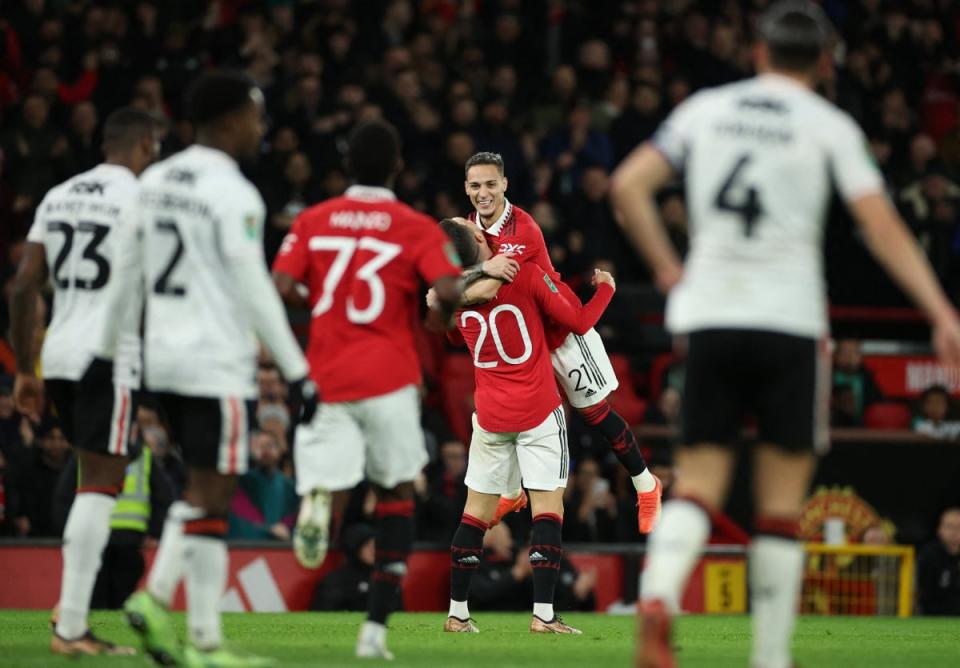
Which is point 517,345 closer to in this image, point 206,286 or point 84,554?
point 84,554

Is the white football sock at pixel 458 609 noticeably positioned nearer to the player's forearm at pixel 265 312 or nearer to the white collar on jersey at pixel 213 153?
the player's forearm at pixel 265 312

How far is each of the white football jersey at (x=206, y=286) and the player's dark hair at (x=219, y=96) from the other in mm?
196

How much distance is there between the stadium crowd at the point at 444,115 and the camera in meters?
15.1

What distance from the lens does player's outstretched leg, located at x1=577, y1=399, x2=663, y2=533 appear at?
36.3ft

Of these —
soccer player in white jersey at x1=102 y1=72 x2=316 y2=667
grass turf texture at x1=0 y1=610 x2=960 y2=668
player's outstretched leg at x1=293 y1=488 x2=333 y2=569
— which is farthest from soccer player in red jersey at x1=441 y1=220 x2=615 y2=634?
soccer player in white jersey at x1=102 y1=72 x2=316 y2=667

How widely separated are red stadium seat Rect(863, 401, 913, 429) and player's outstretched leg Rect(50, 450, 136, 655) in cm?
1127

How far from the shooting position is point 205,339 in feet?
22.5

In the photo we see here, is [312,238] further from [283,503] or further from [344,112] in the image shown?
[344,112]

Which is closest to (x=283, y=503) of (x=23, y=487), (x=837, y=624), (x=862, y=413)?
(x=23, y=487)

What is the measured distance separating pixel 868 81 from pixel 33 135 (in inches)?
442

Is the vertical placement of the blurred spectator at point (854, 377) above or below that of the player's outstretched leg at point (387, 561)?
above

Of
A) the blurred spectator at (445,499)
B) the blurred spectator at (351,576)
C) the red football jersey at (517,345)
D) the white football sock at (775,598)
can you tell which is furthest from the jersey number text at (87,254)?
the blurred spectator at (445,499)

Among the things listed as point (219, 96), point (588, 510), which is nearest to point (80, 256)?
point (219, 96)

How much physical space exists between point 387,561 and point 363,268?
1.34 meters
